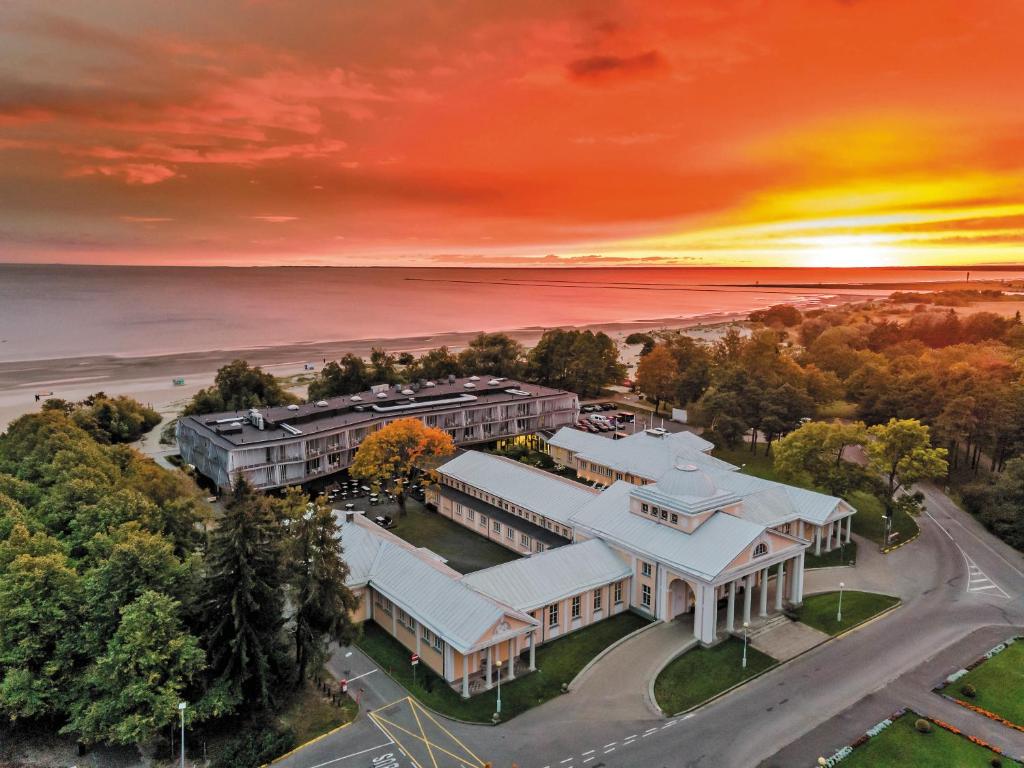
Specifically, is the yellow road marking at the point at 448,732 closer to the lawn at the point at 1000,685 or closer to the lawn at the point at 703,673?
the lawn at the point at 703,673

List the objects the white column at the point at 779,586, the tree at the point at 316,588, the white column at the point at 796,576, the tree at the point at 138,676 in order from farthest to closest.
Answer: the white column at the point at 796,576
the white column at the point at 779,586
the tree at the point at 316,588
the tree at the point at 138,676

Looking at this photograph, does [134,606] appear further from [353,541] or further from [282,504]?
[353,541]

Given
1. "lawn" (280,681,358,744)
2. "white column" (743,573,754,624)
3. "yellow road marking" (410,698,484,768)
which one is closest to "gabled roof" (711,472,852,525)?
"white column" (743,573,754,624)

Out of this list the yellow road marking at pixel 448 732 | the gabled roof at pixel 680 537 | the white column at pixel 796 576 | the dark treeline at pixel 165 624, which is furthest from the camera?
the white column at pixel 796 576

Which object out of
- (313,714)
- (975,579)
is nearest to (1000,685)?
(975,579)

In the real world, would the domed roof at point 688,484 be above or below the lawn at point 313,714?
above

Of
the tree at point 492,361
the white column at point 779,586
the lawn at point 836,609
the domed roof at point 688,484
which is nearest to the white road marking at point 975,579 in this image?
the lawn at point 836,609

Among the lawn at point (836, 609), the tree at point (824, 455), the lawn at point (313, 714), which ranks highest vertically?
the tree at point (824, 455)
